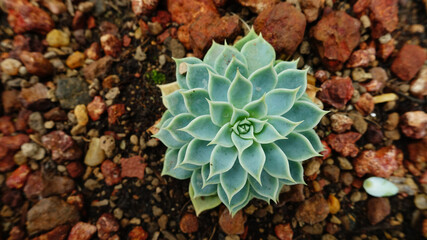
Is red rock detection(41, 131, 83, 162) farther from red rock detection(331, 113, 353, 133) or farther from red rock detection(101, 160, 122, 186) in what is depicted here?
red rock detection(331, 113, 353, 133)

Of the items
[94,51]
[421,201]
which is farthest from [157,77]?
[421,201]

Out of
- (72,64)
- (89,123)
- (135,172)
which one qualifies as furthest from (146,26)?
(135,172)

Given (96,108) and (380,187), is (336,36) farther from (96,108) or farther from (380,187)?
(96,108)

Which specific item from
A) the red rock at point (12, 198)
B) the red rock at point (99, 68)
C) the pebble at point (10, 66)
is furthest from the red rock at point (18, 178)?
the red rock at point (99, 68)

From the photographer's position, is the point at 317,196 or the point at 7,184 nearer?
the point at 317,196

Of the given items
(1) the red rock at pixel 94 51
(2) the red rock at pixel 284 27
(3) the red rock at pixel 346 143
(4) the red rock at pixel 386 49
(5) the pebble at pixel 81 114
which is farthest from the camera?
(1) the red rock at pixel 94 51

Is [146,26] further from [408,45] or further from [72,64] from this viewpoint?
[408,45]

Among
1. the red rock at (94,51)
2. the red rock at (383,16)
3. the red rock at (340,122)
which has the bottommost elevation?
the red rock at (340,122)

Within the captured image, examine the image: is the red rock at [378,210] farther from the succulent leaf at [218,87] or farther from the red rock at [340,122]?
the succulent leaf at [218,87]
